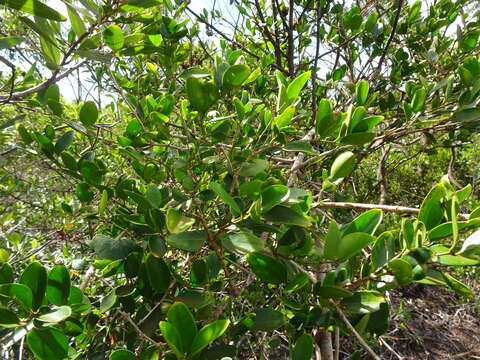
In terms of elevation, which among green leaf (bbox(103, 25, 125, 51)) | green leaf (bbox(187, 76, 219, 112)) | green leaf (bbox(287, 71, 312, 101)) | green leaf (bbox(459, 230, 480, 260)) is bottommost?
green leaf (bbox(459, 230, 480, 260))

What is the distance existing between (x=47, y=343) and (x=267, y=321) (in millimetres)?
397

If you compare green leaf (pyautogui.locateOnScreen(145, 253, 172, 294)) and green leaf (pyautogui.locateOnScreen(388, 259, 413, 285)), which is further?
green leaf (pyautogui.locateOnScreen(145, 253, 172, 294))

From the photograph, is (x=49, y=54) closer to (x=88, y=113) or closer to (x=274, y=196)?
(x=88, y=113)

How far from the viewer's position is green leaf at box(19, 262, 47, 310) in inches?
19.9

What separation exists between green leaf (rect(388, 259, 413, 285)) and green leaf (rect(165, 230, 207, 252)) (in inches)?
13.0

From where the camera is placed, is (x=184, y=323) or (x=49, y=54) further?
(x=49, y=54)

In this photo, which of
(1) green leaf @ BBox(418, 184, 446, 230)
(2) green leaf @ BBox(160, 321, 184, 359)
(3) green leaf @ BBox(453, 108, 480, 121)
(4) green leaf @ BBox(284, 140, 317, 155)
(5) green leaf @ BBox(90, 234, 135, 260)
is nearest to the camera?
(2) green leaf @ BBox(160, 321, 184, 359)

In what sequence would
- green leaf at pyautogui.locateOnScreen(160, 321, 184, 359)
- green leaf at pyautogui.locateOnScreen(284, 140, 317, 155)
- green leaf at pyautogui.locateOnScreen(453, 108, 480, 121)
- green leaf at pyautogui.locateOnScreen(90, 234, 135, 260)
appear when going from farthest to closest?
green leaf at pyautogui.locateOnScreen(453, 108, 480, 121) < green leaf at pyautogui.locateOnScreen(284, 140, 317, 155) < green leaf at pyautogui.locateOnScreen(90, 234, 135, 260) < green leaf at pyautogui.locateOnScreen(160, 321, 184, 359)

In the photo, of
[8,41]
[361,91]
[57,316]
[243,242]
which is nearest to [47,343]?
A: [57,316]

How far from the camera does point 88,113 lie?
80 centimetres

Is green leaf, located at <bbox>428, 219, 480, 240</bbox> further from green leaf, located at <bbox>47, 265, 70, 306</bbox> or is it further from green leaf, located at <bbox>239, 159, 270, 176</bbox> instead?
green leaf, located at <bbox>47, 265, 70, 306</bbox>

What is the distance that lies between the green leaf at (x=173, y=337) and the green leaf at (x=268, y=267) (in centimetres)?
20

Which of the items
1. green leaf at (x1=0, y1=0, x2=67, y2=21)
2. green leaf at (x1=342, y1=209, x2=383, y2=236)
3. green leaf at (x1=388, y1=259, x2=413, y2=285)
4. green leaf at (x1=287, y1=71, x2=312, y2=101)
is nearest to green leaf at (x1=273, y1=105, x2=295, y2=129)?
green leaf at (x1=287, y1=71, x2=312, y2=101)

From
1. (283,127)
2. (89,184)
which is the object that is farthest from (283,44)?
(89,184)
